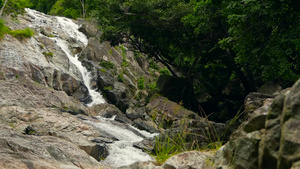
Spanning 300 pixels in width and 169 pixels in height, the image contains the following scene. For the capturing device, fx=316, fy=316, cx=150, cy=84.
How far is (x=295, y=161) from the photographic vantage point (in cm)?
221

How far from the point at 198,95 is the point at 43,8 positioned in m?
43.1

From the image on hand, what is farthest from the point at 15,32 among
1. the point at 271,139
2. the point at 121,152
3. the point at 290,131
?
the point at 290,131

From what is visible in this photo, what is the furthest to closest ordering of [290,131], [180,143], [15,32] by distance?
[15,32] < [180,143] < [290,131]

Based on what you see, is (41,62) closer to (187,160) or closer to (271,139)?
(187,160)

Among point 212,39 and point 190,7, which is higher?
point 190,7

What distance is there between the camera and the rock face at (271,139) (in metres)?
2.33

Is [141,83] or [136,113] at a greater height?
[141,83]

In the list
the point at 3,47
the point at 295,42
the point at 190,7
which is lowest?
the point at 3,47

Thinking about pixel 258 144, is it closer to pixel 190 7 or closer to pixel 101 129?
pixel 101 129

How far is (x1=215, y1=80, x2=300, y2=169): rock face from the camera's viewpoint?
7.64ft

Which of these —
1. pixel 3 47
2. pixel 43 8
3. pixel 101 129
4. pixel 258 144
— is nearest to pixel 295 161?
pixel 258 144

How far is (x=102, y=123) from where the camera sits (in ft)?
51.5

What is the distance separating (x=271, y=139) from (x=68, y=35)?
97.8 feet

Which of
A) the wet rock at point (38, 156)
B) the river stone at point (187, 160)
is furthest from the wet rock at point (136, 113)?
the river stone at point (187, 160)
